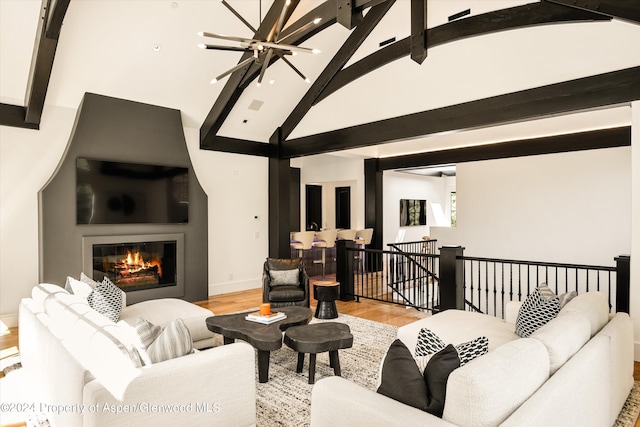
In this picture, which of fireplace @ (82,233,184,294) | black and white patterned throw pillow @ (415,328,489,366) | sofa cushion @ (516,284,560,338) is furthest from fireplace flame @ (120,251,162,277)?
sofa cushion @ (516,284,560,338)

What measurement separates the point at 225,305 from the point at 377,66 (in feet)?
14.5

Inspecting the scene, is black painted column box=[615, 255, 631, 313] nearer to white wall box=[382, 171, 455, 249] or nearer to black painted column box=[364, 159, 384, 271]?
white wall box=[382, 171, 455, 249]

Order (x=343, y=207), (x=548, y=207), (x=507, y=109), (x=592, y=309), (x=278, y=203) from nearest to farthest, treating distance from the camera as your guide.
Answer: (x=592, y=309), (x=507, y=109), (x=548, y=207), (x=278, y=203), (x=343, y=207)

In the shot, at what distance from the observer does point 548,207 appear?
6.87 meters

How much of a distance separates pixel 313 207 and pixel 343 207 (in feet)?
3.00

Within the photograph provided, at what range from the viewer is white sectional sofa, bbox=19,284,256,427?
78.6 inches

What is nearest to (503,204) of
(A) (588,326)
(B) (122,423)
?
(A) (588,326)

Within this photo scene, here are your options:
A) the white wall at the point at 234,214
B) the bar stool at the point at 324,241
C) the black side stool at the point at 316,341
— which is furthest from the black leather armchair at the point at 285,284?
the bar stool at the point at 324,241

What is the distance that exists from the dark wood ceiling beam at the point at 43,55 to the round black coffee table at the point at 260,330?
11.5 feet

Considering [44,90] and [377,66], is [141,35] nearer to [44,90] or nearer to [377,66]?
[44,90]

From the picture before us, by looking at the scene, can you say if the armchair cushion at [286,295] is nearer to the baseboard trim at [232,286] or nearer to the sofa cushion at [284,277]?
the sofa cushion at [284,277]

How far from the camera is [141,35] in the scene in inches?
195

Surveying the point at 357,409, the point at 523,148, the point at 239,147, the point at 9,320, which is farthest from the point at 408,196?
the point at 357,409

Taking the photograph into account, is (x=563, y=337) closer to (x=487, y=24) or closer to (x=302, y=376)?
(x=302, y=376)
